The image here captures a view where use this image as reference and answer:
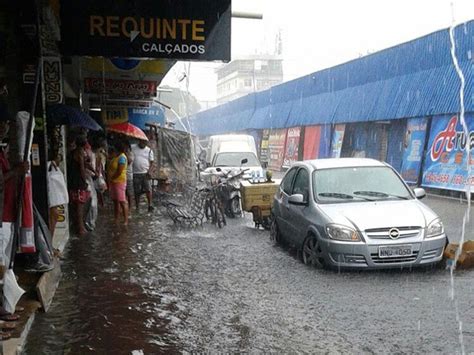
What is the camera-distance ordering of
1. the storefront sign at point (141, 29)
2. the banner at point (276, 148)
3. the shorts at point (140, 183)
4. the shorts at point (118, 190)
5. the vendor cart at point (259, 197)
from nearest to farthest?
the storefront sign at point (141, 29), the shorts at point (118, 190), the vendor cart at point (259, 197), the shorts at point (140, 183), the banner at point (276, 148)

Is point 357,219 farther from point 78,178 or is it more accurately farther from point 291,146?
point 291,146

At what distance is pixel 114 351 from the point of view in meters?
4.77

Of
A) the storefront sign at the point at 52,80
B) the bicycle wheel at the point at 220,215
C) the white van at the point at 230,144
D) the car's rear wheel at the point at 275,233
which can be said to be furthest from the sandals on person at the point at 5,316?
the white van at the point at 230,144

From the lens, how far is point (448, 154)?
17219mm

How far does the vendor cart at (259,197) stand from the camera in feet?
38.4

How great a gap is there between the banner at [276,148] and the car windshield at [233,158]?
55.3ft

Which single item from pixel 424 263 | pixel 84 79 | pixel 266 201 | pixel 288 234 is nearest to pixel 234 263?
pixel 288 234

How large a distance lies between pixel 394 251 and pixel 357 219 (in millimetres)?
652

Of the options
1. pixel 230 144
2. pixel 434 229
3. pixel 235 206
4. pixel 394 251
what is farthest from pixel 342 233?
pixel 230 144

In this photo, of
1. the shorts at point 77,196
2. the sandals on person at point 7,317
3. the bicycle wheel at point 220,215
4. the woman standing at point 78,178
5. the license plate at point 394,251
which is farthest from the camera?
the bicycle wheel at point 220,215

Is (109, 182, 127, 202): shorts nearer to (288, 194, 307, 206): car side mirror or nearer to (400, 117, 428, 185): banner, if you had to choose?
(288, 194, 307, 206): car side mirror

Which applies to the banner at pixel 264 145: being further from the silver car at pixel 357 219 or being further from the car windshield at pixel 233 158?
the silver car at pixel 357 219

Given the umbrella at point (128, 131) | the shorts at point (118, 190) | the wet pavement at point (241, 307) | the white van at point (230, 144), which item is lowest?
the wet pavement at point (241, 307)

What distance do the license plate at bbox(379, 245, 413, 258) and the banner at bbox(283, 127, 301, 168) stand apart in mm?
25240
